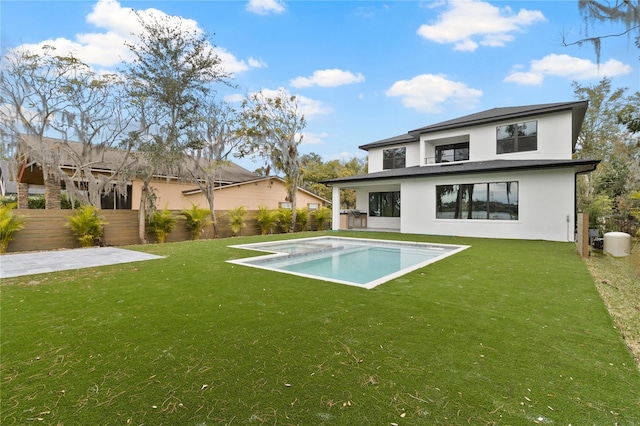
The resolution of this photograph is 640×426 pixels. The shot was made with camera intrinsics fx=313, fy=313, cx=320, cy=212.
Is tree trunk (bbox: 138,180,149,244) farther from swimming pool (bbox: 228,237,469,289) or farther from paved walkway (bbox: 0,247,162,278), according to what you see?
swimming pool (bbox: 228,237,469,289)

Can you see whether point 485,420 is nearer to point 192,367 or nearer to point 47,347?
point 192,367

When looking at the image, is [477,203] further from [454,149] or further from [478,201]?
[454,149]

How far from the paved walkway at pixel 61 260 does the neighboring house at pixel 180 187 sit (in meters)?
4.86

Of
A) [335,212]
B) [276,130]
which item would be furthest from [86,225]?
[335,212]

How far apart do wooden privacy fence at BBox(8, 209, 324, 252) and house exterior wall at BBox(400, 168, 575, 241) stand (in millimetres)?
11987

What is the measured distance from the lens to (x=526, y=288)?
5156mm

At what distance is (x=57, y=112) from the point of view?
12414 mm

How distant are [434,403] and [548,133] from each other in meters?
14.9

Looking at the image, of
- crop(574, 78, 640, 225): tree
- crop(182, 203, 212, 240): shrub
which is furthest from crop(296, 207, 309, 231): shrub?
crop(574, 78, 640, 225): tree

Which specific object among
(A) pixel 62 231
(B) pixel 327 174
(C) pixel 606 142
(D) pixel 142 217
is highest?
(C) pixel 606 142

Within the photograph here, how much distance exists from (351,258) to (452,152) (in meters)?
10.5

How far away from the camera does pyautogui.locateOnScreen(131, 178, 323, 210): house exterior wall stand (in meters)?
18.6

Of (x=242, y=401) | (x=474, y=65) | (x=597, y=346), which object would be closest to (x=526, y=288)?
(x=597, y=346)

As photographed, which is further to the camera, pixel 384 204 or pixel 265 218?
pixel 384 204
